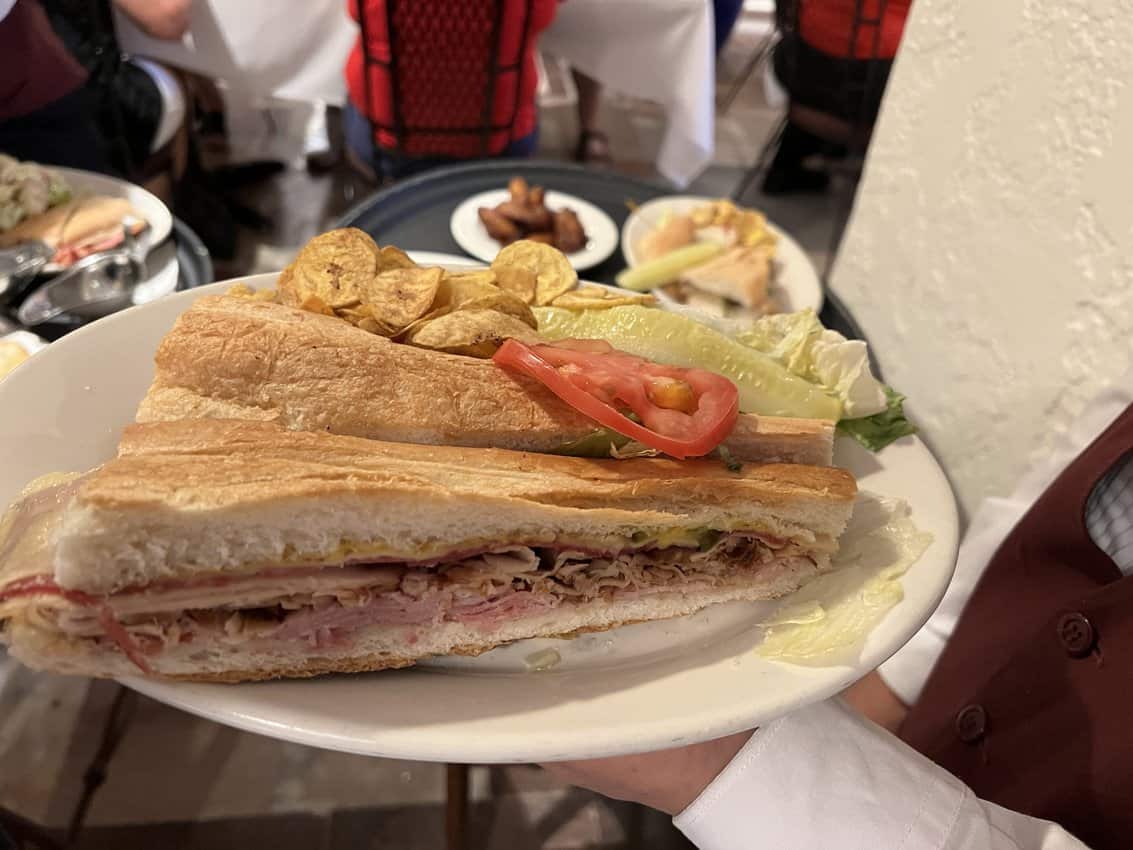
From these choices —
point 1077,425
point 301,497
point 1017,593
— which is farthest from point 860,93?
point 301,497

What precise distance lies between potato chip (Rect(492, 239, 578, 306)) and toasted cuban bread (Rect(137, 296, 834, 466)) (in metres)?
0.34

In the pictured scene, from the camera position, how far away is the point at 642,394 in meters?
1.21

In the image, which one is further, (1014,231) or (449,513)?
(1014,231)

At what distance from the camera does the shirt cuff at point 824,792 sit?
1.14 metres

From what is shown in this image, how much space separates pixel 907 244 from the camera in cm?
213

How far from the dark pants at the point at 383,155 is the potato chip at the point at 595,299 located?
1.95 metres

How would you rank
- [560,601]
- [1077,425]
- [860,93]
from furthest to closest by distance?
[860,93], [1077,425], [560,601]

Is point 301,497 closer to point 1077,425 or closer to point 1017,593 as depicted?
point 1017,593

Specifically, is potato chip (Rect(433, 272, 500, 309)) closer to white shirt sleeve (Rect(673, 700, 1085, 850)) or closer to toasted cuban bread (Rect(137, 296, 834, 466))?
toasted cuban bread (Rect(137, 296, 834, 466))

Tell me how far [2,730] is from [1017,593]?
8.42 feet

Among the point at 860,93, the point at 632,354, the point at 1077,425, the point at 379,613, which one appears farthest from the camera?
the point at 860,93

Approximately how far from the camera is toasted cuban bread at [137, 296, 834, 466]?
47.1 inches

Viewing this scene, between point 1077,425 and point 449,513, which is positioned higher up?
point 449,513

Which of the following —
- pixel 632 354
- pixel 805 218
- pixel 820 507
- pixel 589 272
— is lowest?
pixel 805 218
